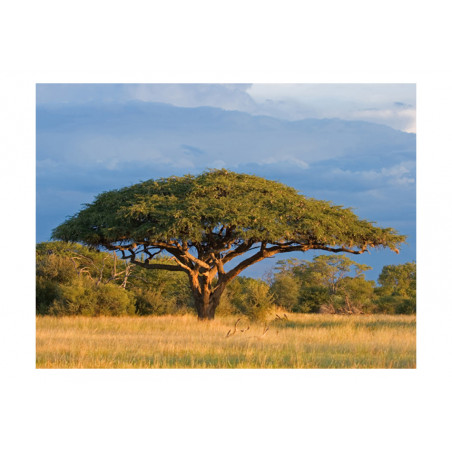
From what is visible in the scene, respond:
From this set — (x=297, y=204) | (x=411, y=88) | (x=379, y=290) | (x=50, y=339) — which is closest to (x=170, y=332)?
(x=50, y=339)

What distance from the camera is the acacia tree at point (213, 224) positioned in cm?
1897

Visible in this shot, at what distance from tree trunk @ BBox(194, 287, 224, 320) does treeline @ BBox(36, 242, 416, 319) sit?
59.2 inches

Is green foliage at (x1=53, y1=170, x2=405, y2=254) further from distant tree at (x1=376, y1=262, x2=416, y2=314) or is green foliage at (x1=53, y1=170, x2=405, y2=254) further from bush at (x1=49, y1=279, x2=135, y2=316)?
distant tree at (x1=376, y1=262, x2=416, y2=314)

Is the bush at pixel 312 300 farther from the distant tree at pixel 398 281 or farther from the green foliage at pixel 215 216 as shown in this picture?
the green foliage at pixel 215 216

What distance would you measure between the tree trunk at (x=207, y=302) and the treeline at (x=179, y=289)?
4.93ft

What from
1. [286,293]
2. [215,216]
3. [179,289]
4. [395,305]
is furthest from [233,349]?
[179,289]

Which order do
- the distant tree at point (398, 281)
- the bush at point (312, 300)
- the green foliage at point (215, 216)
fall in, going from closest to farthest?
the green foliage at point (215, 216), the bush at point (312, 300), the distant tree at point (398, 281)

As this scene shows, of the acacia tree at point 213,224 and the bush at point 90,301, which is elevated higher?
the acacia tree at point 213,224

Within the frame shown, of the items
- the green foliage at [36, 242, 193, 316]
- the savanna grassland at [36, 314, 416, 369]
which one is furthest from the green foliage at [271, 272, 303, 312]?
the savanna grassland at [36, 314, 416, 369]

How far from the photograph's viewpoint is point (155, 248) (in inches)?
895

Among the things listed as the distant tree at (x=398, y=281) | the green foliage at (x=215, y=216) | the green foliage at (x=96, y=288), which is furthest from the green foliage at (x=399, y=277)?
the green foliage at (x=215, y=216)

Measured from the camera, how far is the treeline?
26.1 m

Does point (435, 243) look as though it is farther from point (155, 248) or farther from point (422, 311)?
point (155, 248)

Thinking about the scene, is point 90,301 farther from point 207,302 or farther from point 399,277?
point 399,277
